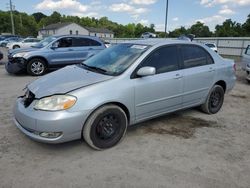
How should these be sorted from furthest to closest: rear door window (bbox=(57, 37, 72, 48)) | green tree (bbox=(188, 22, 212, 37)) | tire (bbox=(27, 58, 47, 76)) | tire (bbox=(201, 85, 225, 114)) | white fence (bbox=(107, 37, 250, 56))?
green tree (bbox=(188, 22, 212, 37))
white fence (bbox=(107, 37, 250, 56))
rear door window (bbox=(57, 37, 72, 48))
tire (bbox=(27, 58, 47, 76))
tire (bbox=(201, 85, 225, 114))

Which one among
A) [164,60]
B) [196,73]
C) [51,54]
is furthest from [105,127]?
[51,54]

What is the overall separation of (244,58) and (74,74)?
786cm

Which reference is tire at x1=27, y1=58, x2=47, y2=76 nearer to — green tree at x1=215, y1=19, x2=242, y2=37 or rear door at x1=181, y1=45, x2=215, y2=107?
rear door at x1=181, y1=45, x2=215, y2=107

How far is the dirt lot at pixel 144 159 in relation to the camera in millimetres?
2893

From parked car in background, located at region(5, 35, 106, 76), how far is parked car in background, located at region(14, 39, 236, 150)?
537 centimetres

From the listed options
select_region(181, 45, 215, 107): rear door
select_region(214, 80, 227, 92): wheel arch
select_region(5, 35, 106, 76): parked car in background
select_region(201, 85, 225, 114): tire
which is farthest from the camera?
select_region(5, 35, 106, 76): parked car in background

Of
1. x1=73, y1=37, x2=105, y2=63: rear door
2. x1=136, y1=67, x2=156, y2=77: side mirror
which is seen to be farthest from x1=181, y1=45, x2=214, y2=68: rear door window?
x1=73, y1=37, x2=105, y2=63: rear door

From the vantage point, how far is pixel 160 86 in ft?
13.4

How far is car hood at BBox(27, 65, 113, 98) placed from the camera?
340cm

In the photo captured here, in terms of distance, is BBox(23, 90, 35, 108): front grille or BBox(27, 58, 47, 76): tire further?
BBox(27, 58, 47, 76): tire

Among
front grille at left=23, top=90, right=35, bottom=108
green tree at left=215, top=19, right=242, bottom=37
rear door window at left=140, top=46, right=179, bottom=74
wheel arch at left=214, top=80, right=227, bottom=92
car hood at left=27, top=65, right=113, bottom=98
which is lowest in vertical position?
wheel arch at left=214, top=80, right=227, bottom=92

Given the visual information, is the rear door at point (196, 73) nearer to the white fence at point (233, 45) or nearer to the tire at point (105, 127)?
the tire at point (105, 127)

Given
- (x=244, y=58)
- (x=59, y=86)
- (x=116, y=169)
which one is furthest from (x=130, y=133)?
(x=244, y=58)

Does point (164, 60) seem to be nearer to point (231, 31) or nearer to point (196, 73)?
point (196, 73)
